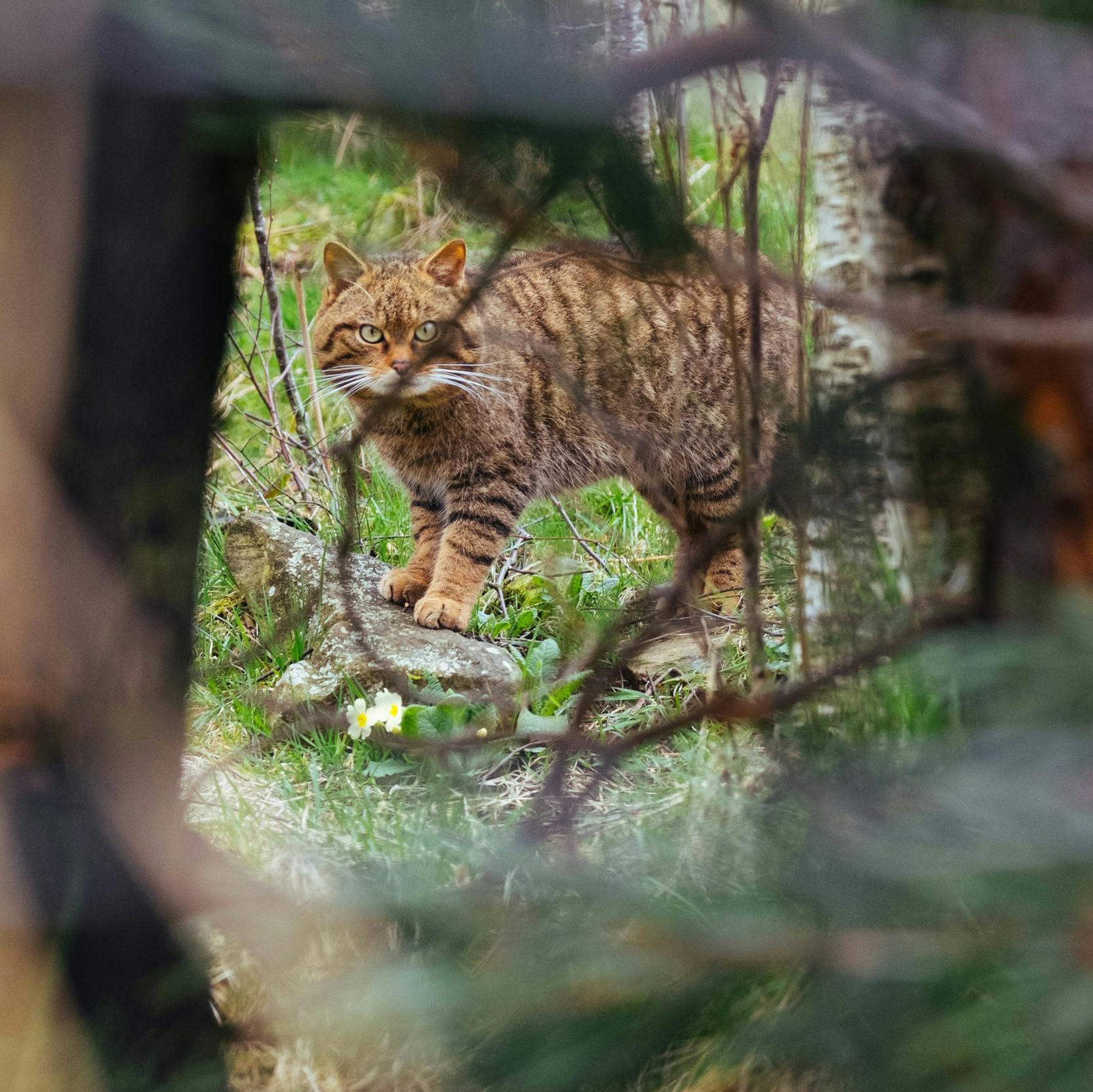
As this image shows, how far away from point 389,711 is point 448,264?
1.65 metres

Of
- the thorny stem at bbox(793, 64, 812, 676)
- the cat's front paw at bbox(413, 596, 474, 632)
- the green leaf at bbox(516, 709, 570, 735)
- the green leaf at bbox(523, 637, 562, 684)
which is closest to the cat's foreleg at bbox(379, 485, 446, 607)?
the cat's front paw at bbox(413, 596, 474, 632)

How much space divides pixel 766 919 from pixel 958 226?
48 cm

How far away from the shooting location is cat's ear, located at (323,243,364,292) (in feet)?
10.0

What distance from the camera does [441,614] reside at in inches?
105

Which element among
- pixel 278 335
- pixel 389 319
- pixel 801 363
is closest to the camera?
pixel 801 363

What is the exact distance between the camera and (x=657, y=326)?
297 cm

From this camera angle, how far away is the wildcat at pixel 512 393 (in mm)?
2943

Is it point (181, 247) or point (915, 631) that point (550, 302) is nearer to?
point (181, 247)

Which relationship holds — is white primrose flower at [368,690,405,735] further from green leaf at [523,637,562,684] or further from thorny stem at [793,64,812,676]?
thorny stem at [793,64,812,676]

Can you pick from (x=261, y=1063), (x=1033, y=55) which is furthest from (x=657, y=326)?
(x=1033, y=55)

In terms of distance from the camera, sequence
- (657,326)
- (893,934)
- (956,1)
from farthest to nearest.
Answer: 1. (657,326)
2. (956,1)
3. (893,934)

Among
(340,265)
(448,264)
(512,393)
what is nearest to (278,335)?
(340,265)

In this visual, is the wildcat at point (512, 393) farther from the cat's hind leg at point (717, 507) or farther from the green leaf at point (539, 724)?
the green leaf at point (539, 724)

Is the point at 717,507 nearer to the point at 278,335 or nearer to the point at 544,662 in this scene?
the point at 544,662
